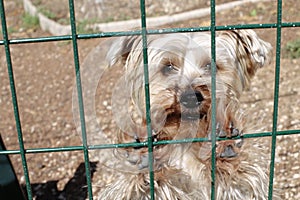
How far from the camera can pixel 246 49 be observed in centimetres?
355

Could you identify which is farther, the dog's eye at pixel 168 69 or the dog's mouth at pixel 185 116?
the dog's eye at pixel 168 69

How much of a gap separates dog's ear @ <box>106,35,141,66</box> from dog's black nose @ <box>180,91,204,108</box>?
47 cm

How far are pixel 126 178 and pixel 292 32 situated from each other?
4306 millimetres

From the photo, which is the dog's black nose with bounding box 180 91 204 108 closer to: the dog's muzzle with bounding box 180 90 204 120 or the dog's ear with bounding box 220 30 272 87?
the dog's muzzle with bounding box 180 90 204 120

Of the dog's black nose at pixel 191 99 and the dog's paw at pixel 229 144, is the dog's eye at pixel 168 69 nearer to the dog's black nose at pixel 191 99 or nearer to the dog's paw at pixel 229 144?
the dog's black nose at pixel 191 99

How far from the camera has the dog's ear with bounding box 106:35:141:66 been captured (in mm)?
3494

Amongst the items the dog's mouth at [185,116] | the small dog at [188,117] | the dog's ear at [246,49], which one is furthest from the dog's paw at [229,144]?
the dog's ear at [246,49]

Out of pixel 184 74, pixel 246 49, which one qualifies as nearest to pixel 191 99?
pixel 184 74

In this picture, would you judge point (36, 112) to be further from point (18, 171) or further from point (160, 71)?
point (160, 71)

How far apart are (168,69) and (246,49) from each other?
19.5 inches

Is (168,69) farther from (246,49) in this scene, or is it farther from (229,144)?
(229,144)

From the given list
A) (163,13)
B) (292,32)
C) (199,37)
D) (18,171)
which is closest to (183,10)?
(163,13)

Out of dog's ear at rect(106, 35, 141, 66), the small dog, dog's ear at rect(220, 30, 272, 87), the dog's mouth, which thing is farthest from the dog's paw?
dog's ear at rect(106, 35, 141, 66)

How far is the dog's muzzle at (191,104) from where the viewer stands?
10.5ft
